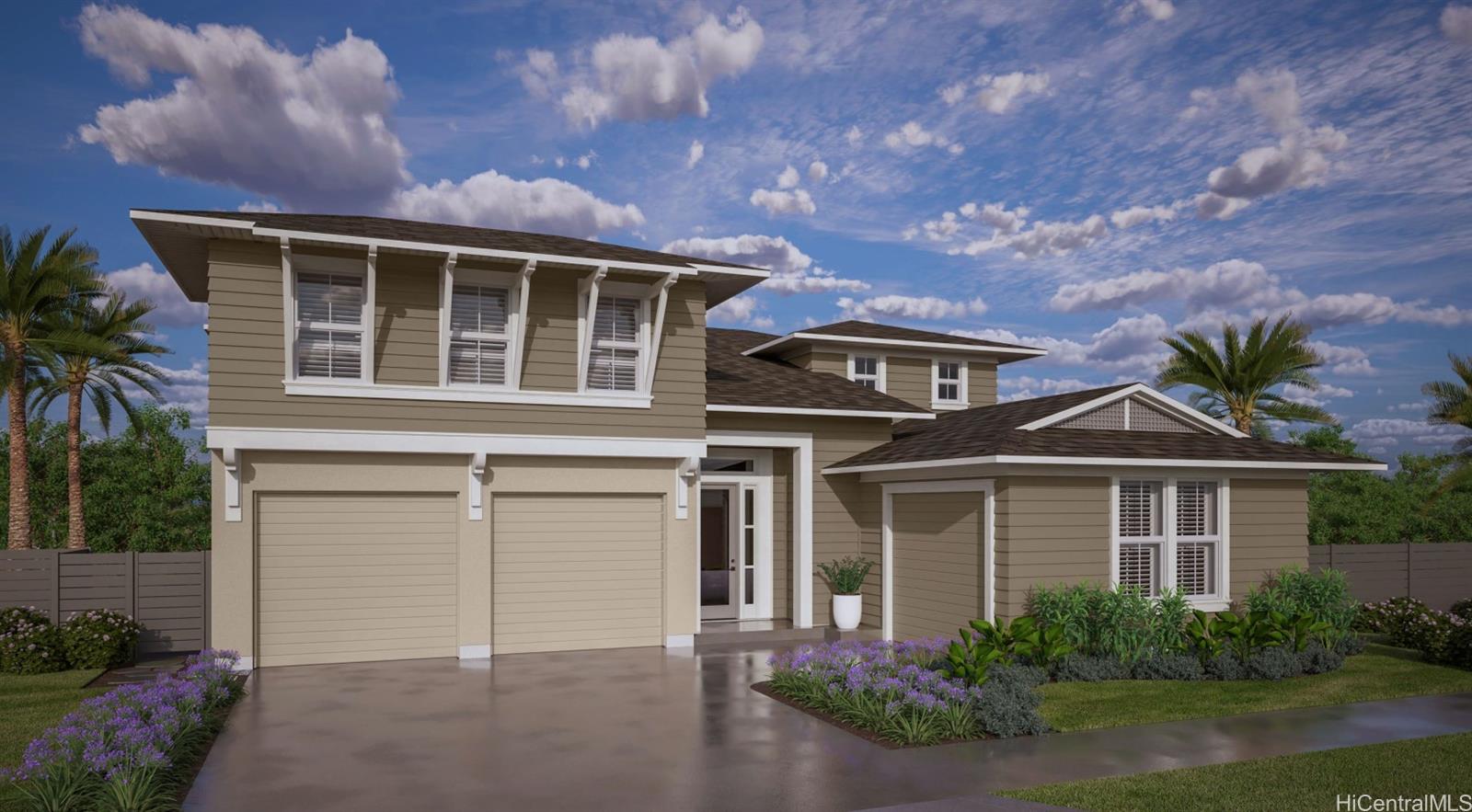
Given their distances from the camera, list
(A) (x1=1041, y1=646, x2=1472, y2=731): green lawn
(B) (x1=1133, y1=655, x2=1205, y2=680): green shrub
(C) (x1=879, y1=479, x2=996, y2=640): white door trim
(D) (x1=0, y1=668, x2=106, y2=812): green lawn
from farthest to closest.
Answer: (C) (x1=879, y1=479, x2=996, y2=640): white door trim → (B) (x1=1133, y1=655, x2=1205, y2=680): green shrub → (A) (x1=1041, y1=646, x2=1472, y2=731): green lawn → (D) (x1=0, y1=668, x2=106, y2=812): green lawn

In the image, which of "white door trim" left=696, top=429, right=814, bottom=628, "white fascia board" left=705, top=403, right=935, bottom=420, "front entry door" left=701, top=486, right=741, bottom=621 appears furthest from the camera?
"front entry door" left=701, top=486, right=741, bottom=621

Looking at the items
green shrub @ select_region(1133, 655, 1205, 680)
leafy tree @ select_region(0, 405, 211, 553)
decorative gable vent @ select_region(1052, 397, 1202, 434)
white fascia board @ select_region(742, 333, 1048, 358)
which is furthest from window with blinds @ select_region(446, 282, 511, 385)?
leafy tree @ select_region(0, 405, 211, 553)

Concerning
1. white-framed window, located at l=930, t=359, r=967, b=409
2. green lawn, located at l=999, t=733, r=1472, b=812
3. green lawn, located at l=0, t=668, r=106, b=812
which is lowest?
green lawn, located at l=0, t=668, r=106, b=812

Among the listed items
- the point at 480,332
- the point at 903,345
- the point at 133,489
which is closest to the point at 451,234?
the point at 480,332

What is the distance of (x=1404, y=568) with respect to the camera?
18.4 meters

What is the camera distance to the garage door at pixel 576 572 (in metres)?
13.7

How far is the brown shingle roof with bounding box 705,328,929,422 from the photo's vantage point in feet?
51.2

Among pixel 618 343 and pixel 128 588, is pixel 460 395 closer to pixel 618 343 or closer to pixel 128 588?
pixel 618 343

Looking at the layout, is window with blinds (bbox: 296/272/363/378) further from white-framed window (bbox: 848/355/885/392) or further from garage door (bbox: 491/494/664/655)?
white-framed window (bbox: 848/355/885/392)

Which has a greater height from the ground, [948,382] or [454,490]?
[948,382]

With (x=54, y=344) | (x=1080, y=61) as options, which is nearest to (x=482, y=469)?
(x=54, y=344)

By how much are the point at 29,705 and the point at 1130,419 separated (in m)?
14.3

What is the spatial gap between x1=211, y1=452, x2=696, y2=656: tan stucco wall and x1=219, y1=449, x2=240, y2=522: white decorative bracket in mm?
67

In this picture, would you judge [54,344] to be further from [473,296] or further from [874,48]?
[874,48]
